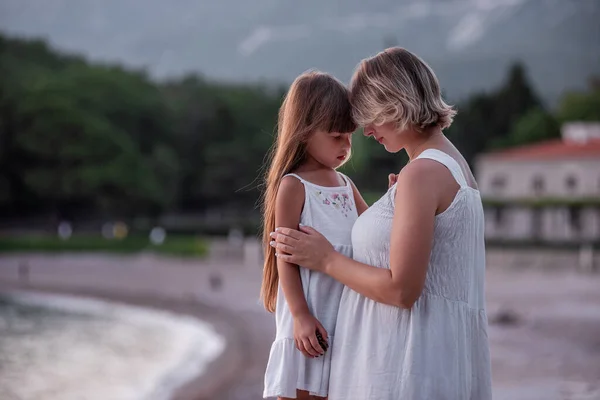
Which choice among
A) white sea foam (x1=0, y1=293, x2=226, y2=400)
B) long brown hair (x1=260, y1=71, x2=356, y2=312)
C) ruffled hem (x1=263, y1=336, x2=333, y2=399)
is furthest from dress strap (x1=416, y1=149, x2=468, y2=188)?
white sea foam (x1=0, y1=293, x2=226, y2=400)

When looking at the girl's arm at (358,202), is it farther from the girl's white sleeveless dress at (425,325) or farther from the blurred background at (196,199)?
the blurred background at (196,199)

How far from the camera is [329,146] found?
2.32m

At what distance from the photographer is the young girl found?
221cm

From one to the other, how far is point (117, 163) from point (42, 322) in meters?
28.7

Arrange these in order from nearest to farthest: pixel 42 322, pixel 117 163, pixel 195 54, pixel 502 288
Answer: pixel 42 322
pixel 502 288
pixel 117 163
pixel 195 54

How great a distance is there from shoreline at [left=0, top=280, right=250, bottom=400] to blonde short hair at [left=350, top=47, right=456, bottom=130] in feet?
27.7

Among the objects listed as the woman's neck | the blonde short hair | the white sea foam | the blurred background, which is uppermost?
the blurred background

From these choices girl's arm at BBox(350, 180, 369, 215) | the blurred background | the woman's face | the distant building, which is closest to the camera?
the woman's face

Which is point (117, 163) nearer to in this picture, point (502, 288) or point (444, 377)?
point (502, 288)

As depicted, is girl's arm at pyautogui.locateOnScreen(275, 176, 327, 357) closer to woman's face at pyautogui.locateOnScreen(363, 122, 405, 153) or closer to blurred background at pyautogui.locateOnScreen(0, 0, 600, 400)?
woman's face at pyautogui.locateOnScreen(363, 122, 405, 153)

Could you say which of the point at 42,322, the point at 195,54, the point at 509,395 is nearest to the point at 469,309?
the point at 509,395

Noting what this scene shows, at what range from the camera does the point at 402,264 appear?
200cm

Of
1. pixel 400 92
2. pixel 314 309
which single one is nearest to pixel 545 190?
pixel 314 309

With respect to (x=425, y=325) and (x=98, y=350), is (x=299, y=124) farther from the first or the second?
(x=98, y=350)
